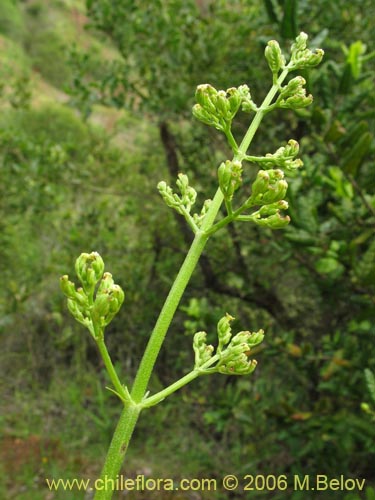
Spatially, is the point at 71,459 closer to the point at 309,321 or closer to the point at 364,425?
the point at 309,321

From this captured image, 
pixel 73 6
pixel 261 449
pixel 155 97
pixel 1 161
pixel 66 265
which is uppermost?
pixel 73 6

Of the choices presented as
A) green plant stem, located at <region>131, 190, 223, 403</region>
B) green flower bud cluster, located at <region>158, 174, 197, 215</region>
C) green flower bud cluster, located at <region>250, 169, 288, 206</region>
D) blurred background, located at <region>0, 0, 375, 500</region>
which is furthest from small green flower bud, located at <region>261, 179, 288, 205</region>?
blurred background, located at <region>0, 0, 375, 500</region>

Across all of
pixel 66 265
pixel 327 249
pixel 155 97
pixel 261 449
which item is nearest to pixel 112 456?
pixel 327 249

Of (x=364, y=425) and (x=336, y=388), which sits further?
(x=336, y=388)

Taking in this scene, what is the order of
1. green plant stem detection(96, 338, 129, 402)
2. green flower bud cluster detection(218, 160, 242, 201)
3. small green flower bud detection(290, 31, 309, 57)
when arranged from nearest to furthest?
green plant stem detection(96, 338, 129, 402)
green flower bud cluster detection(218, 160, 242, 201)
small green flower bud detection(290, 31, 309, 57)

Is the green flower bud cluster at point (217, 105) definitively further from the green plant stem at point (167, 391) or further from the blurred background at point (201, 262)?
the blurred background at point (201, 262)

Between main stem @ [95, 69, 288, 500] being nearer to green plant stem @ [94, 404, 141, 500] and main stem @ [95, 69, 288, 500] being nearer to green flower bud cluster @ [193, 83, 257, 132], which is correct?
green plant stem @ [94, 404, 141, 500]

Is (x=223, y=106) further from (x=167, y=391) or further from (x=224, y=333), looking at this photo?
(x=167, y=391)
